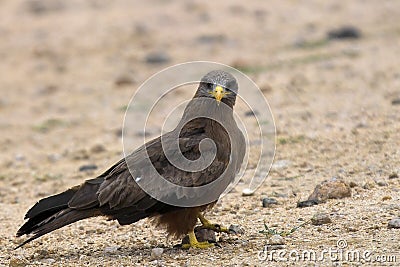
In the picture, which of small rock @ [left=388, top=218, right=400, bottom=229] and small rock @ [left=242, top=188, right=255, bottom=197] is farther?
small rock @ [left=242, top=188, right=255, bottom=197]

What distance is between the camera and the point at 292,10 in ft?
62.0

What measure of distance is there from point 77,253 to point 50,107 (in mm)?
7565

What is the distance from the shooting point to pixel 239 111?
10.9 m

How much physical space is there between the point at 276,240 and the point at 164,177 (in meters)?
0.97

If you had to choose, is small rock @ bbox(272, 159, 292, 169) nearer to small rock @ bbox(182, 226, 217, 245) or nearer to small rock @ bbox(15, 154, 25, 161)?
small rock @ bbox(182, 226, 217, 245)

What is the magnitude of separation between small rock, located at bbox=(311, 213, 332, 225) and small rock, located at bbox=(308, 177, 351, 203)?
1.68 ft

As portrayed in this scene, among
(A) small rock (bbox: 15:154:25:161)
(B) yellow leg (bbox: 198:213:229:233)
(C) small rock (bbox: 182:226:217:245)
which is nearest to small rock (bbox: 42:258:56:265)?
(C) small rock (bbox: 182:226:217:245)

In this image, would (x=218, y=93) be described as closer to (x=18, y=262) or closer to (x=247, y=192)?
(x=247, y=192)

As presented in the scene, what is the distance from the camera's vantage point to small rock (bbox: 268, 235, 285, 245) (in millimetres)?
5990

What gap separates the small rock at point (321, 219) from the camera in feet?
20.6

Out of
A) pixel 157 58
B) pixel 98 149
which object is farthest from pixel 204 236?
pixel 157 58

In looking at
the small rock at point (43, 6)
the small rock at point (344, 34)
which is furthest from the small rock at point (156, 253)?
the small rock at point (43, 6)

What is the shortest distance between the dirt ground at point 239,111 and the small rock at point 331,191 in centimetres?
13

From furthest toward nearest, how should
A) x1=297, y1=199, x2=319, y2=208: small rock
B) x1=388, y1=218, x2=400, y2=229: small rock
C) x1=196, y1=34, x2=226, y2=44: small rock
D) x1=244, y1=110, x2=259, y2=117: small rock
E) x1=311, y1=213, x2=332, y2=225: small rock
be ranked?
x1=196, y1=34, x2=226, y2=44: small rock → x1=244, y1=110, x2=259, y2=117: small rock → x1=297, y1=199, x2=319, y2=208: small rock → x1=311, y1=213, x2=332, y2=225: small rock → x1=388, y1=218, x2=400, y2=229: small rock
